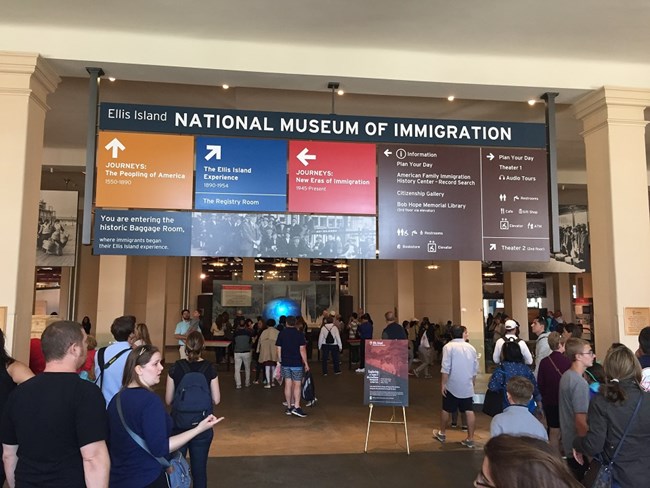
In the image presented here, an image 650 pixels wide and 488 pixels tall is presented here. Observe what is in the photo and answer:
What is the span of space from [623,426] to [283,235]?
106 inches

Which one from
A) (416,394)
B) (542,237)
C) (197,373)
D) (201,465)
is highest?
(542,237)

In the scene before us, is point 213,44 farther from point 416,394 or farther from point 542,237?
point 416,394

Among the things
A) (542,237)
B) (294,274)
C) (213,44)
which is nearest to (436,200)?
(542,237)

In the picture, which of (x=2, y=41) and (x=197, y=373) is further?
(x=2, y=41)

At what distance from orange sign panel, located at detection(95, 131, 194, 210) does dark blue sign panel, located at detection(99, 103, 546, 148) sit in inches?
3.8

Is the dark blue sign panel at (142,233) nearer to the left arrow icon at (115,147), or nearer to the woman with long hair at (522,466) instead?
the left arrow icon at (115,147)

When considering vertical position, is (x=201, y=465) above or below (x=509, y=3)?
below

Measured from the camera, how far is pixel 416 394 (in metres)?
9.27

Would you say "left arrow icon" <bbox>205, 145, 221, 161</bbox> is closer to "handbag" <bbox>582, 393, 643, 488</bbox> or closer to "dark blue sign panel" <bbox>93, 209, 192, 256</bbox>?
"dark blue sign panel" <bbox>93, 209, 192, 256</bbox>

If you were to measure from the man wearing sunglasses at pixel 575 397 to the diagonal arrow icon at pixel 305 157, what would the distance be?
2.50m

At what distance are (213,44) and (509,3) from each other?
92.0 inches

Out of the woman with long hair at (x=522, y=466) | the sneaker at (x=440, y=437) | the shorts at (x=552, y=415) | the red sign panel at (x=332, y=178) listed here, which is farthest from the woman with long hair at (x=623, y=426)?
the sneaker at (x=440, y=437)

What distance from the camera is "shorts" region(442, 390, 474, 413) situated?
18.8 feet

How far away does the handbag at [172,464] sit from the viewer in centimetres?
229
